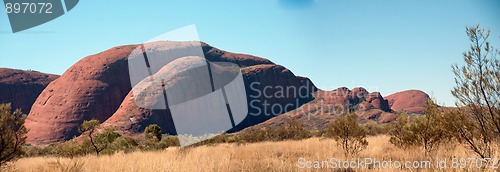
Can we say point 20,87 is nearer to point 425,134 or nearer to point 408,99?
point 425,134

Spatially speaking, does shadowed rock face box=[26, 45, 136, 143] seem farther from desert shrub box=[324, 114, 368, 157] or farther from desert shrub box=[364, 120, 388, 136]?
desert shrub box=[324, 114, 368, 157]

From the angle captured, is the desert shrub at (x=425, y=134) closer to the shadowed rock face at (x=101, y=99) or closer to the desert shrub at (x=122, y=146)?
the desert shrub at (x=122, y=146)

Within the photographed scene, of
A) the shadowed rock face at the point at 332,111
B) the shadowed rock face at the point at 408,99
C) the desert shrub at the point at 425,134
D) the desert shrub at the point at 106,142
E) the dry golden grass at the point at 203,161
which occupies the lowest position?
the desert shrub at the point at 106,142

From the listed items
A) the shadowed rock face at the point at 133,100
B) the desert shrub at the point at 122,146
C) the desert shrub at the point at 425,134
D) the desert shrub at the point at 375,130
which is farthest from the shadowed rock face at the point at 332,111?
the desert shrub at the point at 425,134

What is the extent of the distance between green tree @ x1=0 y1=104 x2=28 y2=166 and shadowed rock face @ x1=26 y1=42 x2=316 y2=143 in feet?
223

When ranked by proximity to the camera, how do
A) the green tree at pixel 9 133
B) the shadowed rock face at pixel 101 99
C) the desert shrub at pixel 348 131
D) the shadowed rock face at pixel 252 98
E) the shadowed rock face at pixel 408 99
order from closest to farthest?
the green tree at pixel 9 133, the desert shrub at pixel 348 131, the shadowed rock face at pixel 252 98, the shadowed rock face at pixel 101 99, the shadowed rock face at pixel 408 99

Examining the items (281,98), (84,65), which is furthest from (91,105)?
(281,98)

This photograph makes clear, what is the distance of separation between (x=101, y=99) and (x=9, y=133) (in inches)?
3823

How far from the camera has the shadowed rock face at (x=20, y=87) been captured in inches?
4124

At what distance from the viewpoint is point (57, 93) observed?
325ft

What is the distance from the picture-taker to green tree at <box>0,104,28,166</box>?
27.0ft

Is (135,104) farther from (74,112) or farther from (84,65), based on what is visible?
(84,65)

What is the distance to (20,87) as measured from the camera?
108938 mm

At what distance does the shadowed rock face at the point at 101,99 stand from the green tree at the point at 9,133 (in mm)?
67971
